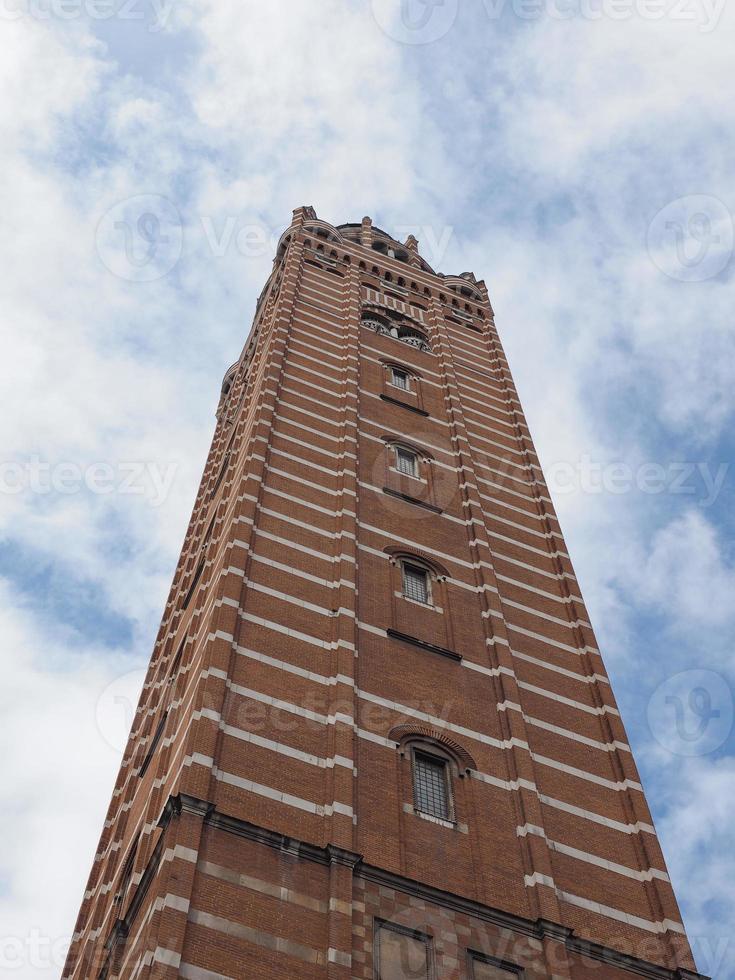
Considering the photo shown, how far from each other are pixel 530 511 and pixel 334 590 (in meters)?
12.1

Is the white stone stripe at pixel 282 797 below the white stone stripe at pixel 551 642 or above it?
below

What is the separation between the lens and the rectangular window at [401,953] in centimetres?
1983

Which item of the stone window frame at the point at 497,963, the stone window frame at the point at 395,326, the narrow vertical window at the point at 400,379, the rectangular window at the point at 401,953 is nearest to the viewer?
the rectangular window at the point at 401,953

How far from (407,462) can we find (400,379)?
7585 millimetres

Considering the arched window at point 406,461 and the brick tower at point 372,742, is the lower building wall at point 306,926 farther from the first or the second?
the arched window at point 406,461

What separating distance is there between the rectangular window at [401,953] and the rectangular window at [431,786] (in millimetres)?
3610

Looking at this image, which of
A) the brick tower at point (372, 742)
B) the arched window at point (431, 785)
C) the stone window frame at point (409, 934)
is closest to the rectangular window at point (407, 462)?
the brick tower at point (372, 742)

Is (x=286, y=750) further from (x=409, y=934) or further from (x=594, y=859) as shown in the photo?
(x=594, y=859)

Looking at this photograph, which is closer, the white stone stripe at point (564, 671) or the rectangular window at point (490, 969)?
the rectangular window at point (490, 969)

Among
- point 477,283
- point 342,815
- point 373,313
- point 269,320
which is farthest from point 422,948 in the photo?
point 477,283

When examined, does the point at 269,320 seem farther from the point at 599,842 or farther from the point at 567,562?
the point at 599,842

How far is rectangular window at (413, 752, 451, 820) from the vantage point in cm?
2431

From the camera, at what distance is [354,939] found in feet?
65.6

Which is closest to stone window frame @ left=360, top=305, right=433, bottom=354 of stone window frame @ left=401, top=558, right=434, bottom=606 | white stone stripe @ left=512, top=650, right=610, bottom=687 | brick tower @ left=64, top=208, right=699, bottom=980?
brick tower @ left=64, top=208, right=699, bottom=980
